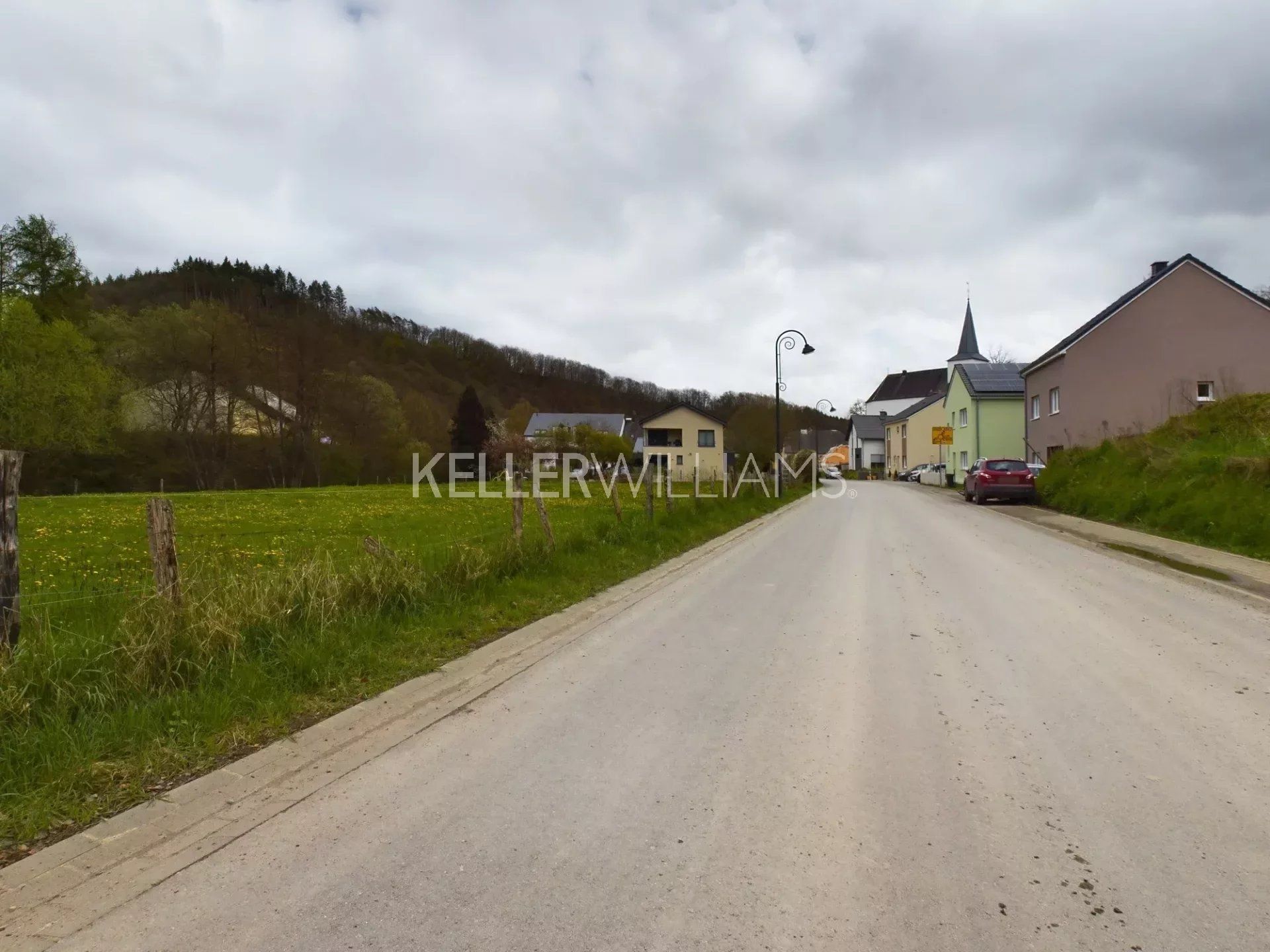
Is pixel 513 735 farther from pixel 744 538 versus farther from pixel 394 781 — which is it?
pixel 744 538

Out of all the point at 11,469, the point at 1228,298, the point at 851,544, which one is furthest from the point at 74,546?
the point at 1228,298

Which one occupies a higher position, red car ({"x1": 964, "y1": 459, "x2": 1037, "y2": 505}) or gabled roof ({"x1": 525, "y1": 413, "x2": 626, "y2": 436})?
gabled roof ({"x1": 525, "y1": 413, "x2": 626, "y2": 436})

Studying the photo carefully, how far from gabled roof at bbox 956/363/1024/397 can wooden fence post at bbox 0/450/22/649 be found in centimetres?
4113

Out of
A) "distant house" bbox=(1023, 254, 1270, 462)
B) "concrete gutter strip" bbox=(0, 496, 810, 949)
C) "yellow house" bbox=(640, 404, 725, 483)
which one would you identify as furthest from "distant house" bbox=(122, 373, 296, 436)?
"concrete gutter strip" bbox=(0, 496, 810, 949)

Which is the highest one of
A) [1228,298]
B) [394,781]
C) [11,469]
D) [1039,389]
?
[1228,298]

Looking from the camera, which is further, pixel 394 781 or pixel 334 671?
pixel 334 671

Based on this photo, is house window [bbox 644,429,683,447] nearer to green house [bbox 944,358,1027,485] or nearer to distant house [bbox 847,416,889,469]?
green house [bbox 944,358,1027,485]

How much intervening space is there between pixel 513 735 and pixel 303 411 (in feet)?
175

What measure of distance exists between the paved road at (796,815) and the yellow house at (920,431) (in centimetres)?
6244

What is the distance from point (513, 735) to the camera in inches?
Result: 173

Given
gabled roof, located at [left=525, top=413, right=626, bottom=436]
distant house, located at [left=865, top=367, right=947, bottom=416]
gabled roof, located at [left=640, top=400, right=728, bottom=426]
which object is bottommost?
gabled roof, located at [left=640, top=400, right=728, bottom=426]

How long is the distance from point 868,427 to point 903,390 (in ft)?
84.5

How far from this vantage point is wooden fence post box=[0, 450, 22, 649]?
14.7ft

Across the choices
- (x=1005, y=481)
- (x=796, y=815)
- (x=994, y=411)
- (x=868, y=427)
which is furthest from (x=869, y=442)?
(x=796, y=815)
